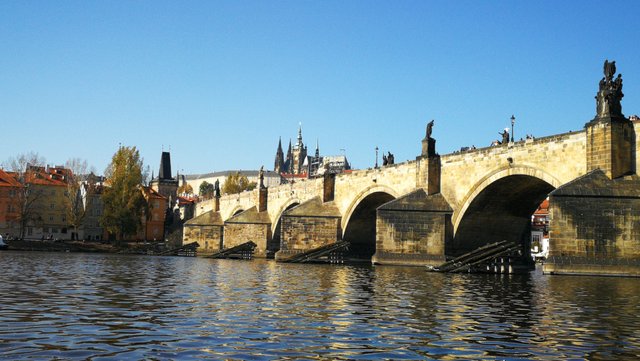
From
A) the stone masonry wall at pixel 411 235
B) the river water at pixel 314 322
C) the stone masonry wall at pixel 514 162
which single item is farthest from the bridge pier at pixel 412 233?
the river water at pixel 314 322

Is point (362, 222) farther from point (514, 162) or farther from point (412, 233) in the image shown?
point (514, 162)

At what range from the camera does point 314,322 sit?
12180 mm

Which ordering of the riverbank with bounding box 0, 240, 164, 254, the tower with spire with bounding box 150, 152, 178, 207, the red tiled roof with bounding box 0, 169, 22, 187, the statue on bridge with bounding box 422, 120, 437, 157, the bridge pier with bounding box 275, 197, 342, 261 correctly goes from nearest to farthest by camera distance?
1. the statue on bridge with bounding box 422, 120, 437, 157
2. the bridge pier with bounding box 275, 197, 342, 261
3. the riverbank with bounding box 0, 240, 164, 254
4. the red tiled roof with bounding box 0, 169, 22, 187
5. the tower with spire with bounding box 150, 152, 178, 207

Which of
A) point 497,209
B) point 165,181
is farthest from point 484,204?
point 165,181

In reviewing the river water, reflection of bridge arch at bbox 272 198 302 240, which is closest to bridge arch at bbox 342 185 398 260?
reflection of bridge arch at bbox 272 198 302 240

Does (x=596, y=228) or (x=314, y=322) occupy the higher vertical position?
(x=596, y=228)

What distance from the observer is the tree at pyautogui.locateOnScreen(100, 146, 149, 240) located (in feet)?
237

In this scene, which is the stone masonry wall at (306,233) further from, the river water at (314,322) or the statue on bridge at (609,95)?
the river water at (314,322)

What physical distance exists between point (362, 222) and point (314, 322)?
3492 cm

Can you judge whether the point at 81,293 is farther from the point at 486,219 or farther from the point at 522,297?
the point at 486,219

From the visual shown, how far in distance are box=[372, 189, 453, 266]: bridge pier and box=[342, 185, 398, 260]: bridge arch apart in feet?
26.2

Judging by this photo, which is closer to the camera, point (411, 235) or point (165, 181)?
point (411, 235)

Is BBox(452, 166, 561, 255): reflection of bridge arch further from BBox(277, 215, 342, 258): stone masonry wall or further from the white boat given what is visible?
the white boat

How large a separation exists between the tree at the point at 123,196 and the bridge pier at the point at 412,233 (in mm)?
44253
